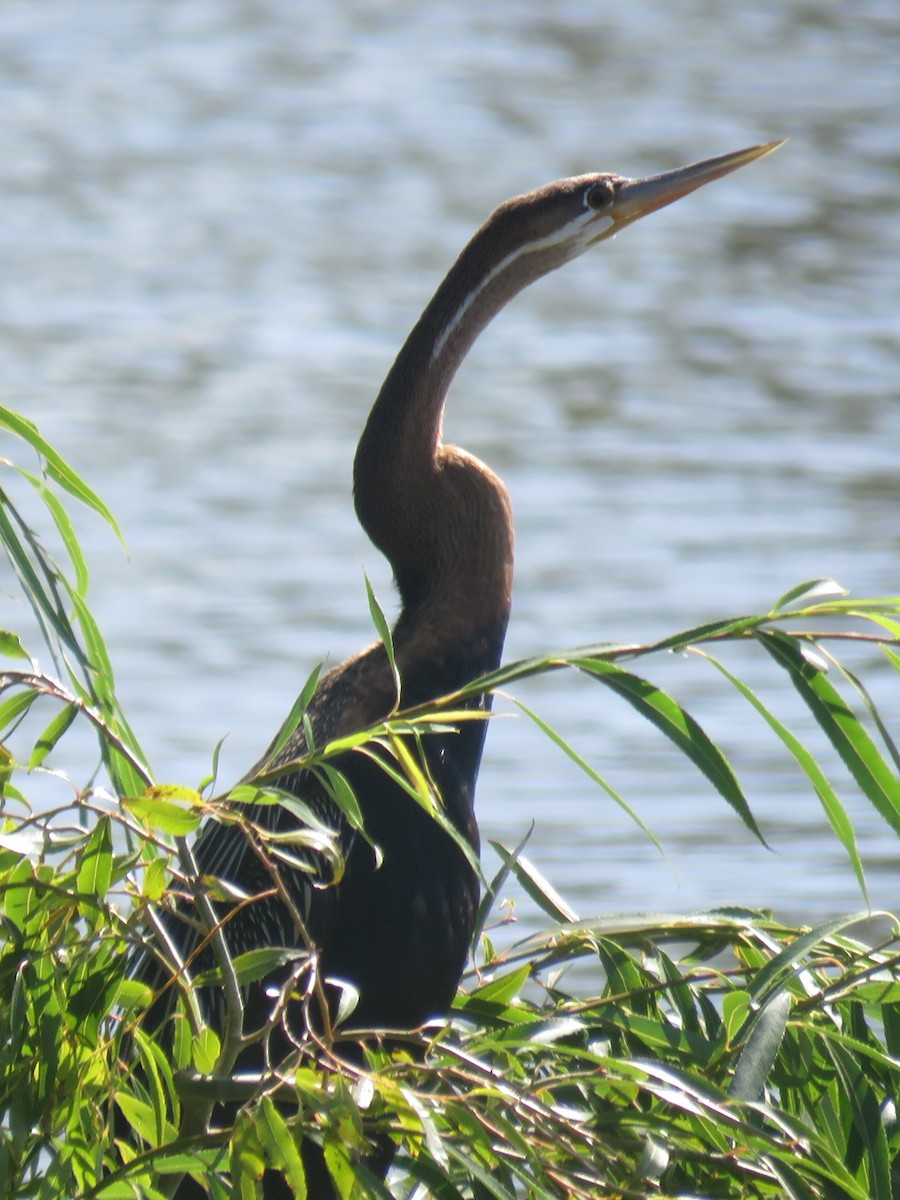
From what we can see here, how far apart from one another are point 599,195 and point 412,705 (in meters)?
0.88

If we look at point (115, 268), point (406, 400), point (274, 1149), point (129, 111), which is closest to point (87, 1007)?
point (274, 1149)

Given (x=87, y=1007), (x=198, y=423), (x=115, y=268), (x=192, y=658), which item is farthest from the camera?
(x=115, y=268)

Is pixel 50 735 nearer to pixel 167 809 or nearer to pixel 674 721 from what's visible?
pixel 167 809

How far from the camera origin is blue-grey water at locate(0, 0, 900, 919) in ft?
20.1

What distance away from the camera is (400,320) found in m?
9.23

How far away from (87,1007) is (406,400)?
3.98 ft

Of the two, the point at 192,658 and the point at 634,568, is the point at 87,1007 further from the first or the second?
the point at 634,568

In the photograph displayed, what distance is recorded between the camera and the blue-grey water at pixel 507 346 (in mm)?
6129

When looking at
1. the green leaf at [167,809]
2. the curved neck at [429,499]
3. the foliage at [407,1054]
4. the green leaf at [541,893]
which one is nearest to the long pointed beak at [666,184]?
the curved neck at [429,499]

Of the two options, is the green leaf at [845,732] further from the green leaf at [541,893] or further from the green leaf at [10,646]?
the green leaf at [541,893]

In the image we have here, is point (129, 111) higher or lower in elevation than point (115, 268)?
higher

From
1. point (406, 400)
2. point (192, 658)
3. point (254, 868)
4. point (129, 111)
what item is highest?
point (129, 111)

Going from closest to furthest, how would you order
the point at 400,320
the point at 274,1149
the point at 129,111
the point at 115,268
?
1. the point at 274,1149
2. the point at 400,320
3. the point at 115,268
4. the point at 129,111

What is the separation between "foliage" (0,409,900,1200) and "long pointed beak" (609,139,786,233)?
1.21 m
